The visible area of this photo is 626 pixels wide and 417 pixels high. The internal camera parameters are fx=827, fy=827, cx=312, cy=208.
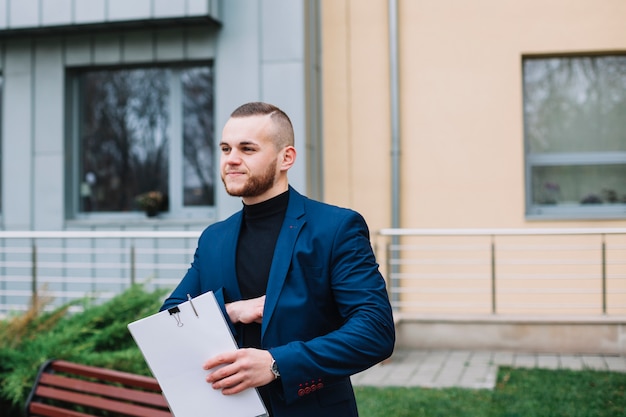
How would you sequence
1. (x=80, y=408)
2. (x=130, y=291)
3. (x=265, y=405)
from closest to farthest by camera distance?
(x=265, y=405) < (x=80, y=408) < (x=130, y=291)

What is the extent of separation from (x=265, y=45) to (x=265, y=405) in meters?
6.72

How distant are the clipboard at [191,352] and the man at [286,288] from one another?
52 millimetres

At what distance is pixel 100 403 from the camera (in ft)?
14.0

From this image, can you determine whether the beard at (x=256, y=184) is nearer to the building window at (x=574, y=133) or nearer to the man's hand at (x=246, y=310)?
the man's hand at (x=246, y=310)

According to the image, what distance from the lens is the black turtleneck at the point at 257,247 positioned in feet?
8.07

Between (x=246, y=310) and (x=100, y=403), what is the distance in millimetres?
2207

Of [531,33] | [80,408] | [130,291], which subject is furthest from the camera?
[531,33]

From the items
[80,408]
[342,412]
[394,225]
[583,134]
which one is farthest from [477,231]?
[342,412]

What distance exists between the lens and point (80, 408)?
4738mm

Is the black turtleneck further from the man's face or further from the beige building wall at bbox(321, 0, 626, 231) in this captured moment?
the beige building wall at bbox(321, 0, 626, 231)

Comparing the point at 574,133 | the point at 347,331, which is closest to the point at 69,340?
the point at 347,331

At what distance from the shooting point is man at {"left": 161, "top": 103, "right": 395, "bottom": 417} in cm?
227

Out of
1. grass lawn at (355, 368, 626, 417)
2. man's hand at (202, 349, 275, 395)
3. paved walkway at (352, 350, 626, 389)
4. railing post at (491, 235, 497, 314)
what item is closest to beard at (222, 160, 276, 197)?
man's hand at (202, 349, 275, 395)

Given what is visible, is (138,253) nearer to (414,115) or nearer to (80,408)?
(414,115)
